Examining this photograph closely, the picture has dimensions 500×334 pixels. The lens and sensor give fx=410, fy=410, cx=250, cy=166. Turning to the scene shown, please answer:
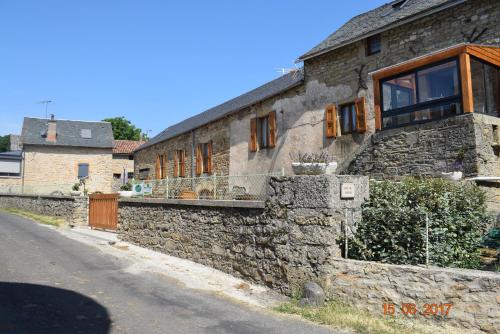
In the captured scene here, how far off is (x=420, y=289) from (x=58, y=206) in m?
19.2

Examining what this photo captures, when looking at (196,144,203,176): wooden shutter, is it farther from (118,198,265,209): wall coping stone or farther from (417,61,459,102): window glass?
(417,61,459,102): window glass

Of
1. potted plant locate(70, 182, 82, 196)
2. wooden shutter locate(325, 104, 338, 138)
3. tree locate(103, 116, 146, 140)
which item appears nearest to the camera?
wooden shutter locate(325, 104, 338, 138)

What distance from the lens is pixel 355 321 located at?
5258mm

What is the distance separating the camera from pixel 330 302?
19.6 ft

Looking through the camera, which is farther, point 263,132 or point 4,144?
point 4,144

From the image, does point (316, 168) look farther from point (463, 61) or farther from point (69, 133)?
point (69, 133)

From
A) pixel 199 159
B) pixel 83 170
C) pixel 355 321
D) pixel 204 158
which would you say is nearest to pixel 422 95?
pixel 355 321

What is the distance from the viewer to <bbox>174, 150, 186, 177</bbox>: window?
75.1 ft

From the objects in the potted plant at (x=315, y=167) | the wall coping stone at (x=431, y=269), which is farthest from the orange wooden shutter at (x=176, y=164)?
the wall coping stone at (x=431, y=269)

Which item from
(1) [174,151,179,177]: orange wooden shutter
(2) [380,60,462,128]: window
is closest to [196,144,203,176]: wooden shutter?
(1) [174,151,179,177]: orange wooden shutter

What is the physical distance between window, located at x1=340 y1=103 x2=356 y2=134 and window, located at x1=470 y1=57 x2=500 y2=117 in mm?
3934

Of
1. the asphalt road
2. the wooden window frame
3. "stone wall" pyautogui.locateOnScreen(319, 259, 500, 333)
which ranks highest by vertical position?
the wooden window frame

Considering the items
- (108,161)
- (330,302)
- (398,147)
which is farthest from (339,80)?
(108,161)

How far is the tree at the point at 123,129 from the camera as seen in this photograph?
185 feet
